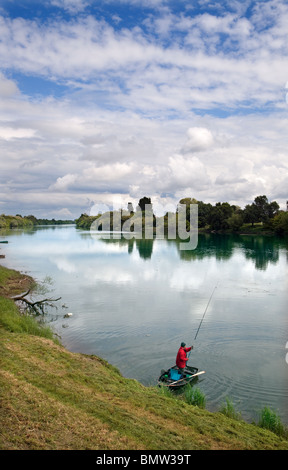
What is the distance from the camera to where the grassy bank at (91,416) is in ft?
21.9

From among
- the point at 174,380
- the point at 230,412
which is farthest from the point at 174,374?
the point at 230,412

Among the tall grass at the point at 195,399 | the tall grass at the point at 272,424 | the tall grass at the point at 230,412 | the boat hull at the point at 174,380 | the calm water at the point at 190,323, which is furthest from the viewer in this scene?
the calm water at the point at 190,323

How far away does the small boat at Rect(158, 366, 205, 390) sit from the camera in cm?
1297

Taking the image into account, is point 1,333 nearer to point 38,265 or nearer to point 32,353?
point 32,353

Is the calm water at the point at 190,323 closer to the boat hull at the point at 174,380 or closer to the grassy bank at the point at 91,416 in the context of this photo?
the boat hull at the point at 174,380

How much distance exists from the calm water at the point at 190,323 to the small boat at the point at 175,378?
43cm

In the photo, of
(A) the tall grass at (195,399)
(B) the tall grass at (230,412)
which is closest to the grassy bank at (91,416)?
(B) the tall grass at (230,412)

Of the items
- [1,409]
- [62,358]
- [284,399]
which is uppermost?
[1,409]

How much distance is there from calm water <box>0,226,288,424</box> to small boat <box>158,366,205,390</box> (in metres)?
0.43

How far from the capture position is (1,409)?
7133 mm

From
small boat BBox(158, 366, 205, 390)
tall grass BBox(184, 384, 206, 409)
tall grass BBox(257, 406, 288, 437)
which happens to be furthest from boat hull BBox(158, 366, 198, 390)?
tall grass BBox(257, 406, 288, 437)
